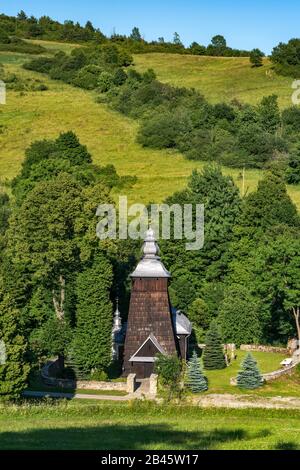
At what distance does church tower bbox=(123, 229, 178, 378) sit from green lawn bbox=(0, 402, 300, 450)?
61.2ft

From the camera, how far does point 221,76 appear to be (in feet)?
400

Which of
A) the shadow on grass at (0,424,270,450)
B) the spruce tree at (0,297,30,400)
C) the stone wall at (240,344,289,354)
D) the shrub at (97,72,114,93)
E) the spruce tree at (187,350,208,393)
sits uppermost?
the shrub at (97,72,114,93)

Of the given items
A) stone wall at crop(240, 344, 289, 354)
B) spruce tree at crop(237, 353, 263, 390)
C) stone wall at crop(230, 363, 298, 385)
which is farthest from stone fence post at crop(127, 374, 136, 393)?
stone wall at crop(240, 344, 289, 354)

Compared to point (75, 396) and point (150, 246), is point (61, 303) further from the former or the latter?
point (75, 396)

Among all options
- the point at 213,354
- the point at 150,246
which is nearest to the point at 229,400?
the point at 213,354

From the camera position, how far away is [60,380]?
48281mm

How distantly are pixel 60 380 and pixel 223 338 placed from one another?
45.5ft

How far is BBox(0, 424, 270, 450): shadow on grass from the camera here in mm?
20125

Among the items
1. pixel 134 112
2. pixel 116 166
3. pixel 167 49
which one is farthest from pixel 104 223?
pixel 167 49

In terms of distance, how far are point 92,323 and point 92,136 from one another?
5288 centimetres

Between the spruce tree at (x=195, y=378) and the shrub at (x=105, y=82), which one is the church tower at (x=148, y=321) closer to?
the spruce tree at (x=195, y=378)

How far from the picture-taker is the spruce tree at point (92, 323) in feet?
163

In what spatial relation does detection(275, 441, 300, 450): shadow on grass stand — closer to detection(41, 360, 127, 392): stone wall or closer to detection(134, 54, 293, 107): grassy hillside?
detection(41, 360, 127, 392): stone wall
